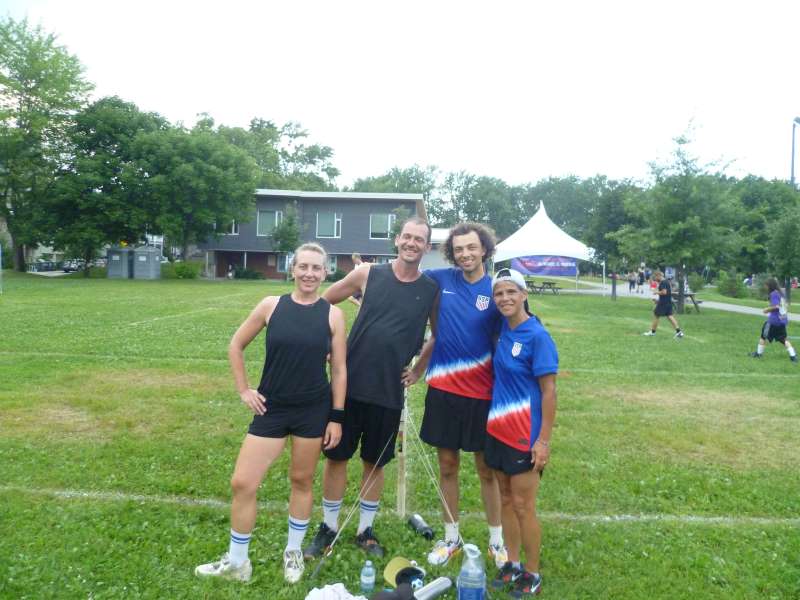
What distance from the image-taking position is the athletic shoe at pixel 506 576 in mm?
3465

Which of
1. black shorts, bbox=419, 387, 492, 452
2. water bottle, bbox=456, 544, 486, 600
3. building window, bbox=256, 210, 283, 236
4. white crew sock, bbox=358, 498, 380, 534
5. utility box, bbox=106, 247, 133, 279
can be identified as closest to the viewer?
water bottle, bbox=456, 544, 486, 600

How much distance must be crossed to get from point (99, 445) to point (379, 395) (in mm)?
3404

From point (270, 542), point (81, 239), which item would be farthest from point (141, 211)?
point (270, 542)

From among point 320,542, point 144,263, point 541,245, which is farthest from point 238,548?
point 144,263

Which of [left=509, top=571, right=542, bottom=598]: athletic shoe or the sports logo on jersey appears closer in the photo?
[left=509, top=571, right=542, bottom=598]: athletic shoe

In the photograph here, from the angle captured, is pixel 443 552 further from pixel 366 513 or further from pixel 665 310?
pixel 665 310

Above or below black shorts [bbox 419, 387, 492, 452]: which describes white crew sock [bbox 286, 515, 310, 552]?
below

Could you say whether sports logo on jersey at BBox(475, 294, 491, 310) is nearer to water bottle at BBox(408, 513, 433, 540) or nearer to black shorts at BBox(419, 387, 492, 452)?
black shorts at BBox(419, 387, 492, 452)

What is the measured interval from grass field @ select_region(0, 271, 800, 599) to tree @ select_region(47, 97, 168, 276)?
96.2 ft

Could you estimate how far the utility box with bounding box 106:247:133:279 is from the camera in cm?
3894

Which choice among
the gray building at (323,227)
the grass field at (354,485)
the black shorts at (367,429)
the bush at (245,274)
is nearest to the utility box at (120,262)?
the gray building at (323,227)

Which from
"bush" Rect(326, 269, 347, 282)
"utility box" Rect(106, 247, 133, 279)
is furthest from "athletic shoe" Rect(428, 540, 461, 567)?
"utility box" Rect(106, 247, 133, 279)

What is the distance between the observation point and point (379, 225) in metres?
42.9

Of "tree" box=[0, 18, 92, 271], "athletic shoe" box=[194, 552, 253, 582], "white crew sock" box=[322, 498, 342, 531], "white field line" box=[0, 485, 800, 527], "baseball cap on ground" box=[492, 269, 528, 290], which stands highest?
"tree" box=[0, 18, 92, 271]
